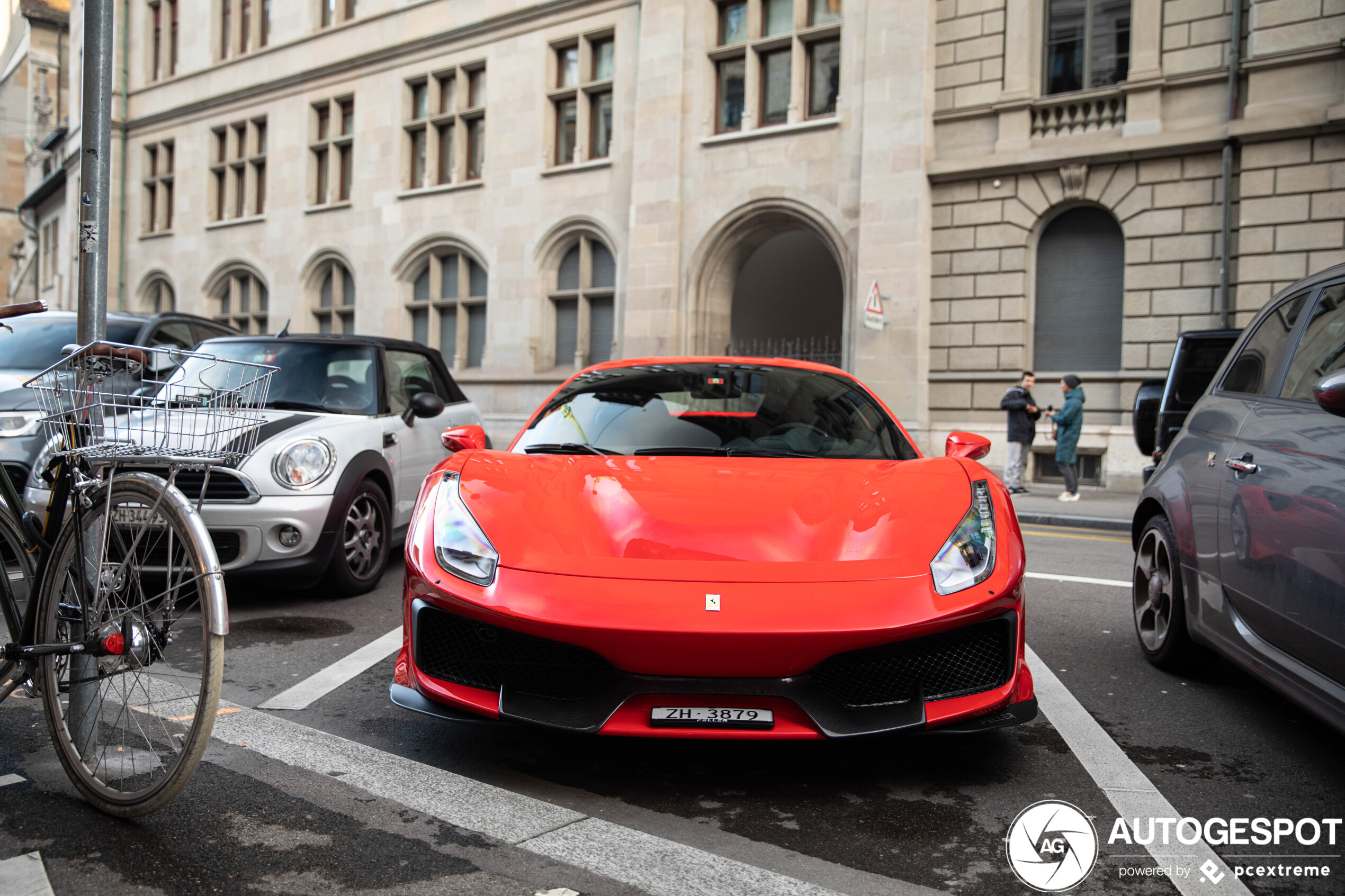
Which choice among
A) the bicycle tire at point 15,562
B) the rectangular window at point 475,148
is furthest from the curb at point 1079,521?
the rectangular window at point 475,148

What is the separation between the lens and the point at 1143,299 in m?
14.9

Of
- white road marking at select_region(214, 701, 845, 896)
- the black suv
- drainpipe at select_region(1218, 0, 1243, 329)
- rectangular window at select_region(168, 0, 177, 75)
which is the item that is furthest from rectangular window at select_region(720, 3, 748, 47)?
rectangular window at select_region(168, 0, 177, 75)

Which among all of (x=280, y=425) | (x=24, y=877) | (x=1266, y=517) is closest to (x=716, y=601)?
(x=24, y=877)

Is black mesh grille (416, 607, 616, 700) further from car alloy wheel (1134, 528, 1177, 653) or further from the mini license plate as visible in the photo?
car alloy wheel (1134, 528, 1177, 653)

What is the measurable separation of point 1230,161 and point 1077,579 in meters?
9.85

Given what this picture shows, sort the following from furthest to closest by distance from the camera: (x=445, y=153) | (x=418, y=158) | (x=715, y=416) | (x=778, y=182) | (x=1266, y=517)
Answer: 1. (x=418, y=158)
2. (x=445, y=153)
3. (x=778, y=182)
4. (x=715, y=416)
5. (x=1266, y=517)

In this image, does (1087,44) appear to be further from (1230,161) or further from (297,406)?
(297,406)

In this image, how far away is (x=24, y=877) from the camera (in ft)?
7.61

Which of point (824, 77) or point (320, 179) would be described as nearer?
point (824, 77)

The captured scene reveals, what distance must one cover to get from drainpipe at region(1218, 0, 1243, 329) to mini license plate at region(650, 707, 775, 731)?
13.7m

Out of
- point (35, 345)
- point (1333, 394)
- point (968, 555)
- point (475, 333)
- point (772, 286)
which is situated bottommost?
point (968, 555)

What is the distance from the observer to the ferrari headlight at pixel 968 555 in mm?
2945

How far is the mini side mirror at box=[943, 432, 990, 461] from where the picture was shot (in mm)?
3948

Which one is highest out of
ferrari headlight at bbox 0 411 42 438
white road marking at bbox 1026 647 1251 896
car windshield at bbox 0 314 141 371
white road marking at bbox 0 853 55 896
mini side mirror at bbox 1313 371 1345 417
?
car windshield at bbox 0 314 141 371
